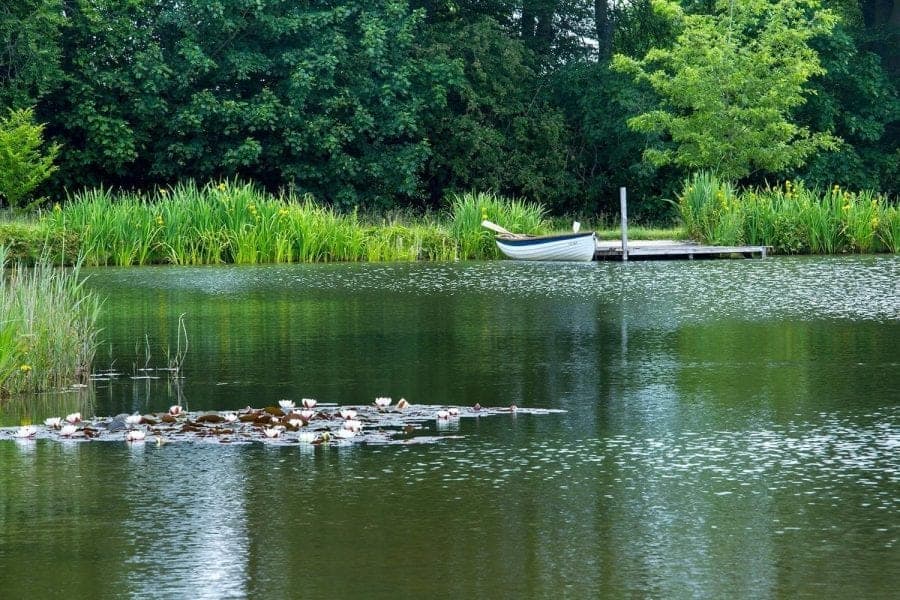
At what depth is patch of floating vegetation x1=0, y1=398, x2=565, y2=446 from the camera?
821cm

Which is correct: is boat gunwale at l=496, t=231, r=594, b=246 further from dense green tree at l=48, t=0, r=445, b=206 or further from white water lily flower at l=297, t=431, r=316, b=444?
white water lily flower at l=297, t=431, r=316, b=444

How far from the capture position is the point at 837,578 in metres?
5.17

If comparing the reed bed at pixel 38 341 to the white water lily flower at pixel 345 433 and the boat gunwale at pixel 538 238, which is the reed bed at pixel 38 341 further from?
the boat gunwale at pixel 538 238

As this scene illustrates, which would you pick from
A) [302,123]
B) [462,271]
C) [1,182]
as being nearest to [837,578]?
[462,271]

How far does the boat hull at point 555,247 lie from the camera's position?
91.8ft

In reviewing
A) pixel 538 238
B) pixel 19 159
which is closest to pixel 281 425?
pixel 538 238

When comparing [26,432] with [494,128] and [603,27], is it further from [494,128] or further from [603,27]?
[603,27]

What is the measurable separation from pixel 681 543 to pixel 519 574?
2.62 feet

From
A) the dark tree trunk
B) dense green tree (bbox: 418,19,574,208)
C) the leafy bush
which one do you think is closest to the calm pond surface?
the leafy bush

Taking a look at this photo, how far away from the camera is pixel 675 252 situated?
27.7 metres

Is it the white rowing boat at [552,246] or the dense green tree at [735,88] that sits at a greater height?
the dense green tree at [735,88]

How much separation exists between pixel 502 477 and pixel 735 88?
109ft

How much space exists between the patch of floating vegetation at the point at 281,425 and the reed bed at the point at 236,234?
19.5 meters

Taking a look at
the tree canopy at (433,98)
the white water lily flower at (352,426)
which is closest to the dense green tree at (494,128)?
the tree canopy at (433,98)
